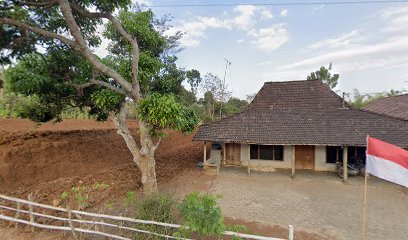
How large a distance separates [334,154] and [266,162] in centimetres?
360

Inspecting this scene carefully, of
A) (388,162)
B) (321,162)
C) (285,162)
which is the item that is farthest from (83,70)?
(321,162)

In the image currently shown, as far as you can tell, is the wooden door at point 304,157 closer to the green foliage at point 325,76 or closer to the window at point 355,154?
Result: the window at point 355,154

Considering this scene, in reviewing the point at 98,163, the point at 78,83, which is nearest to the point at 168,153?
the point at 98,163

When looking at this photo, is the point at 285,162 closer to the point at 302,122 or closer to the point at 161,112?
the point at 302,122

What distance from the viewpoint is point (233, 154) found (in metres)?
13.8

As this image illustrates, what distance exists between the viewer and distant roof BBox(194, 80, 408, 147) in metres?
11.0

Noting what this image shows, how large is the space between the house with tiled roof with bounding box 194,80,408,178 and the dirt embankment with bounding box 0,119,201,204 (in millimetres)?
3203

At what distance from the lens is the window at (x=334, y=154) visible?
12555mm

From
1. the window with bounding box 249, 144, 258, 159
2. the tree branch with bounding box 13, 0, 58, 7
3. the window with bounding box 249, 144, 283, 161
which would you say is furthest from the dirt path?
the tree branch with bounding box 13, 0, 58, 7

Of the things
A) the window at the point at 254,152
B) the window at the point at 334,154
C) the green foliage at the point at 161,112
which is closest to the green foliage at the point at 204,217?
the green foliage at the point at 161,112

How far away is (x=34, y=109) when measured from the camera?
8.98 m

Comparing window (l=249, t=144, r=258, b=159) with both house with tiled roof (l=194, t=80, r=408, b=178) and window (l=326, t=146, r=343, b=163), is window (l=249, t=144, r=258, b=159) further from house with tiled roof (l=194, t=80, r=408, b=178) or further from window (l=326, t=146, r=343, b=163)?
window (l=326, t=146, r=343, b=163)

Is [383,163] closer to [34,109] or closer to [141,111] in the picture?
[141,111]

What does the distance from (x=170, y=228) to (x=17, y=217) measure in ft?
14.0
